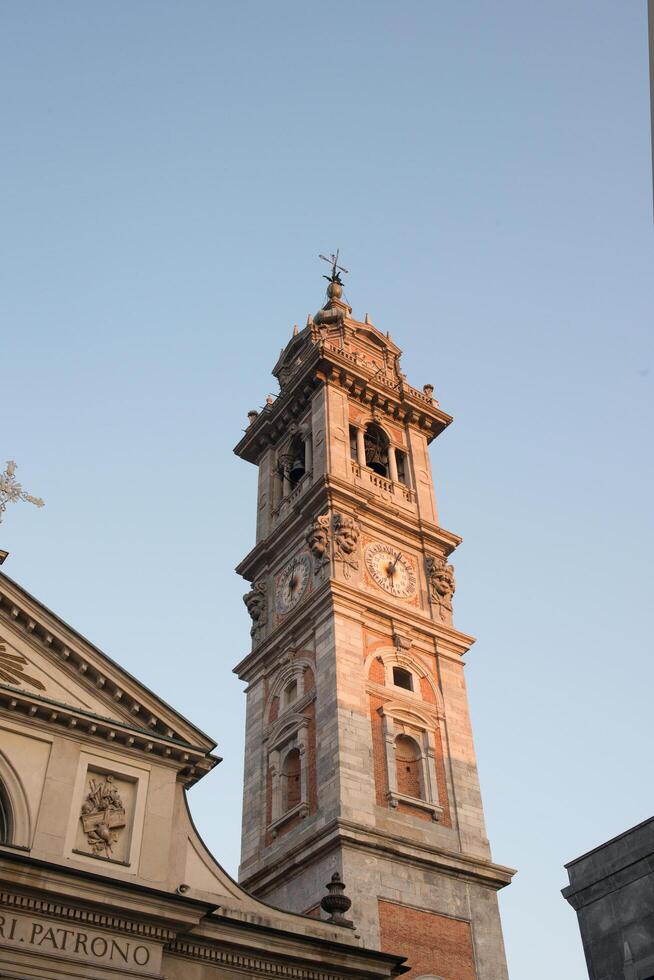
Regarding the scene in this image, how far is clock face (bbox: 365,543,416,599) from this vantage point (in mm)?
37938

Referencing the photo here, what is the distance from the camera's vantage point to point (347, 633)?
34750 mm

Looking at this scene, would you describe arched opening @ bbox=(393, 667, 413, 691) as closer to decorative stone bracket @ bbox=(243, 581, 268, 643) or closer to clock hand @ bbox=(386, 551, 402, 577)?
clock hand @ bbox=(386, 551, 402, 577)

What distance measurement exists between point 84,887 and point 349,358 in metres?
29.2

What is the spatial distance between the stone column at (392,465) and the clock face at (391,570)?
4276 millimetres

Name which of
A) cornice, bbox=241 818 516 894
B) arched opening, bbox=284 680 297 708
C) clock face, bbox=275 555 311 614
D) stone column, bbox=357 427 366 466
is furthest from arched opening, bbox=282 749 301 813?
stone column, bbox=357 427 366 466

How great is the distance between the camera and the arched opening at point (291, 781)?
3383 centimetres

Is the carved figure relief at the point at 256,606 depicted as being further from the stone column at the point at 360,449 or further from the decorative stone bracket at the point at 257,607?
the stone column at the point at 360,449

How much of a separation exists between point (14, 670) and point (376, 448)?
24568 millimetres

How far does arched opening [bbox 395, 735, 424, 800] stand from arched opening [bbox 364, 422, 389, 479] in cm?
1298

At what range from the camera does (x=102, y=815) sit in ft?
69.4

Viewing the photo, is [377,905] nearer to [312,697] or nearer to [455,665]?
[312,697]

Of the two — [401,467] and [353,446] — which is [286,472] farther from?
[401,467]

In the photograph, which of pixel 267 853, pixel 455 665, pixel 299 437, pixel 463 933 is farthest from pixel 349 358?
pixel 463 933

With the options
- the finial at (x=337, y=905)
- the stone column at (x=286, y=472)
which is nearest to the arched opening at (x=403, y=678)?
the stone column at (x=286, y=472)
